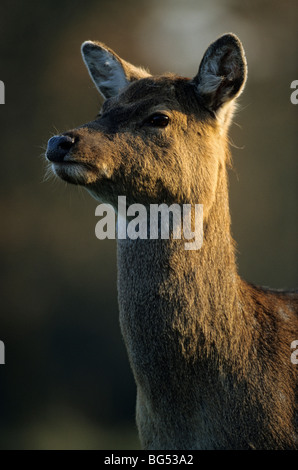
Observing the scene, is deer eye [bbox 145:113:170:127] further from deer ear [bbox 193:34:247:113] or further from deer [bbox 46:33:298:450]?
deer ear [bbox 193:34:247:113]

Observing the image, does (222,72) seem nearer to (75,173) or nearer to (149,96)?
(149,96)

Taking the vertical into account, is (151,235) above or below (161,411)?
above

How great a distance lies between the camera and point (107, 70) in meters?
4.82

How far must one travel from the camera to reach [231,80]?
13.5 feet

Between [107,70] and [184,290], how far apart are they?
1899 mm

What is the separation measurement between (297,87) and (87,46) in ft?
20.9

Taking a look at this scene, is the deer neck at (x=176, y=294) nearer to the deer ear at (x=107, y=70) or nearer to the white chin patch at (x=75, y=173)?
the white chin patch at (x=75, y=173)

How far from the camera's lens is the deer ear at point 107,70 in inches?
187

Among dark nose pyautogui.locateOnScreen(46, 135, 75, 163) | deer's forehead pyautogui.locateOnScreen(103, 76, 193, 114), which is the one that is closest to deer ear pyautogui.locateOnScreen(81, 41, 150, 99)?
deer's forehead pyautogui.locateOnScreen(103, 76, 193, 114)

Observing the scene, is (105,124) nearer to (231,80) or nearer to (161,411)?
(231,80)

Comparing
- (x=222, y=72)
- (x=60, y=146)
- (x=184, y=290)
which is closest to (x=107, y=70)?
(x=222, y=72)

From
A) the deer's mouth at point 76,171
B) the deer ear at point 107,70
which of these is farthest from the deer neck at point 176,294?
the deer ear at point 107,70
